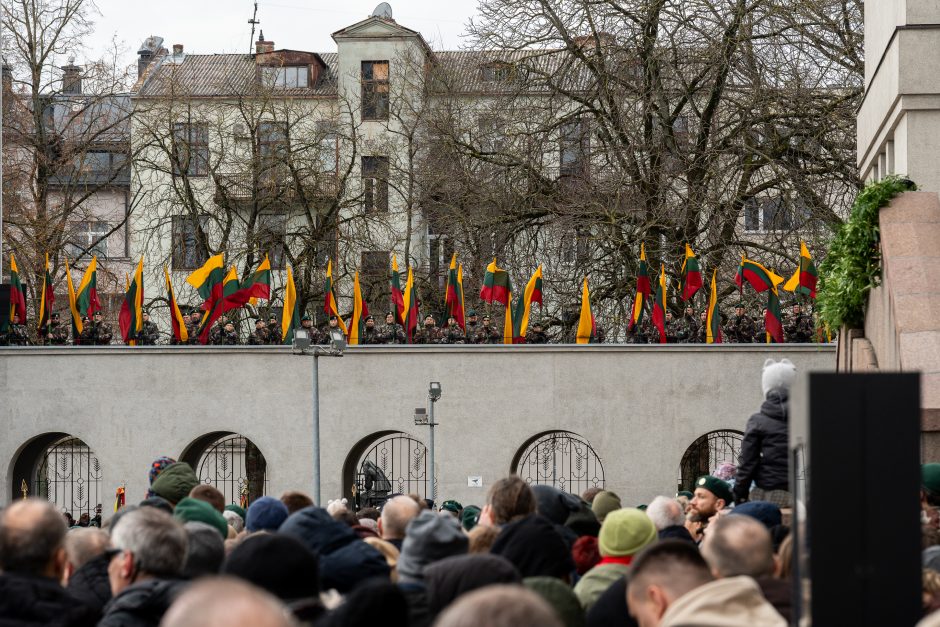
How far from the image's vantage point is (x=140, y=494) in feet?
97.5

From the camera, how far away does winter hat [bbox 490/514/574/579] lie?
21.2ft

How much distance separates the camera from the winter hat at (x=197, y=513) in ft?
25.2

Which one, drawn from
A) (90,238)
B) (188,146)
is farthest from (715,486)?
(90,238)

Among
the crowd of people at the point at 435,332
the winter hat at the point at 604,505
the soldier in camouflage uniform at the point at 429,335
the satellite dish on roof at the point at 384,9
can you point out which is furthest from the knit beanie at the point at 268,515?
the satellite dish on roof at the point at 384,9

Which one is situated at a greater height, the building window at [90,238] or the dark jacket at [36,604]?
the building window at [90,238]

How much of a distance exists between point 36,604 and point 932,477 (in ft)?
21.7

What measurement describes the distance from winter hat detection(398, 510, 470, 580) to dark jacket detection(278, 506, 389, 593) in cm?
22

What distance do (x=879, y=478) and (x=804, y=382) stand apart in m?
0.33

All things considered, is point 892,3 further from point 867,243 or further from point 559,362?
point 559,362

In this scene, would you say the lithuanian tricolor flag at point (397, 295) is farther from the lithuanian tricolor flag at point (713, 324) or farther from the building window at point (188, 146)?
the building window at point (188, 146)

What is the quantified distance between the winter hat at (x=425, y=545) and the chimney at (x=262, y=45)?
47.1m

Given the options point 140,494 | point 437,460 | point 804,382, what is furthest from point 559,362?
point 804,382

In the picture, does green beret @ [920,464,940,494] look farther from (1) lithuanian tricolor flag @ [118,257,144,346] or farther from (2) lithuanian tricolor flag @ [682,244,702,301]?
(1) lithuanian tricolor flag @ [118,257,144,346]

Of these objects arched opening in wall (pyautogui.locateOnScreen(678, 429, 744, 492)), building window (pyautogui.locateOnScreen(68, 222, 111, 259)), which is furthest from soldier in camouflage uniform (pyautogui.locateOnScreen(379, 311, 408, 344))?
building window (pyautogui.locateOnScreen(68, 222, 111, 259))
